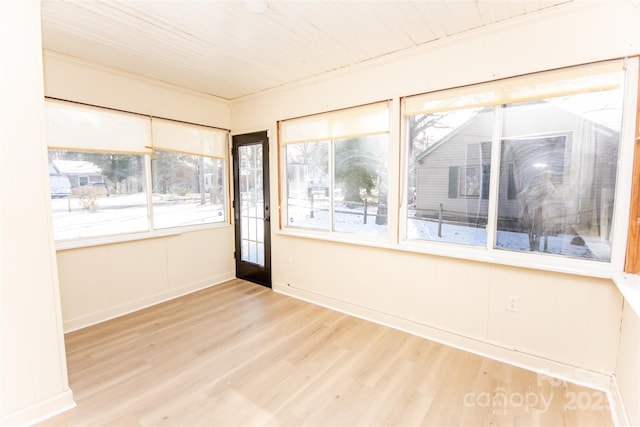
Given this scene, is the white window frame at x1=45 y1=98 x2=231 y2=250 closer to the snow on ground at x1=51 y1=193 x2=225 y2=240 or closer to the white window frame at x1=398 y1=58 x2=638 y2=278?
the snow on ground at x1=51 y1=193 x2=225 y2=240

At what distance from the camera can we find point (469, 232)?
2645 millimetres

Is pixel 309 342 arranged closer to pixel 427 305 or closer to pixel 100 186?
pixel 427 305

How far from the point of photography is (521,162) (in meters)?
2.37

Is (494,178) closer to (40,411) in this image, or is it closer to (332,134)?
(332,134)

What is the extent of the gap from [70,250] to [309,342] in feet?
8.13

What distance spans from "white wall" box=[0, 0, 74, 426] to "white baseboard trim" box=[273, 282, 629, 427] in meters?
2.47

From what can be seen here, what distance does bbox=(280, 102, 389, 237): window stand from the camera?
3.12 m

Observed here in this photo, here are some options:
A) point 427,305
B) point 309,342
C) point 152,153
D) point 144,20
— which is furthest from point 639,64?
point 152,153

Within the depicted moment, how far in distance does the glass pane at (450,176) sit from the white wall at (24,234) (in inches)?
109

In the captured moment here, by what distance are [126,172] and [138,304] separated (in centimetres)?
150

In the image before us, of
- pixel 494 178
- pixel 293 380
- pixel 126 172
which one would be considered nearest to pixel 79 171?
pixel 126 172

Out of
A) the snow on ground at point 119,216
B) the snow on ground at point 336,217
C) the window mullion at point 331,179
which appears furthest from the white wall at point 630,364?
the snow on ground at point 119,216

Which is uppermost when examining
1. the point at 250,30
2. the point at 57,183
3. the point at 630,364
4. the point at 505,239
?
the point at 250,30

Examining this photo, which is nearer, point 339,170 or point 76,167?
point 76,167
